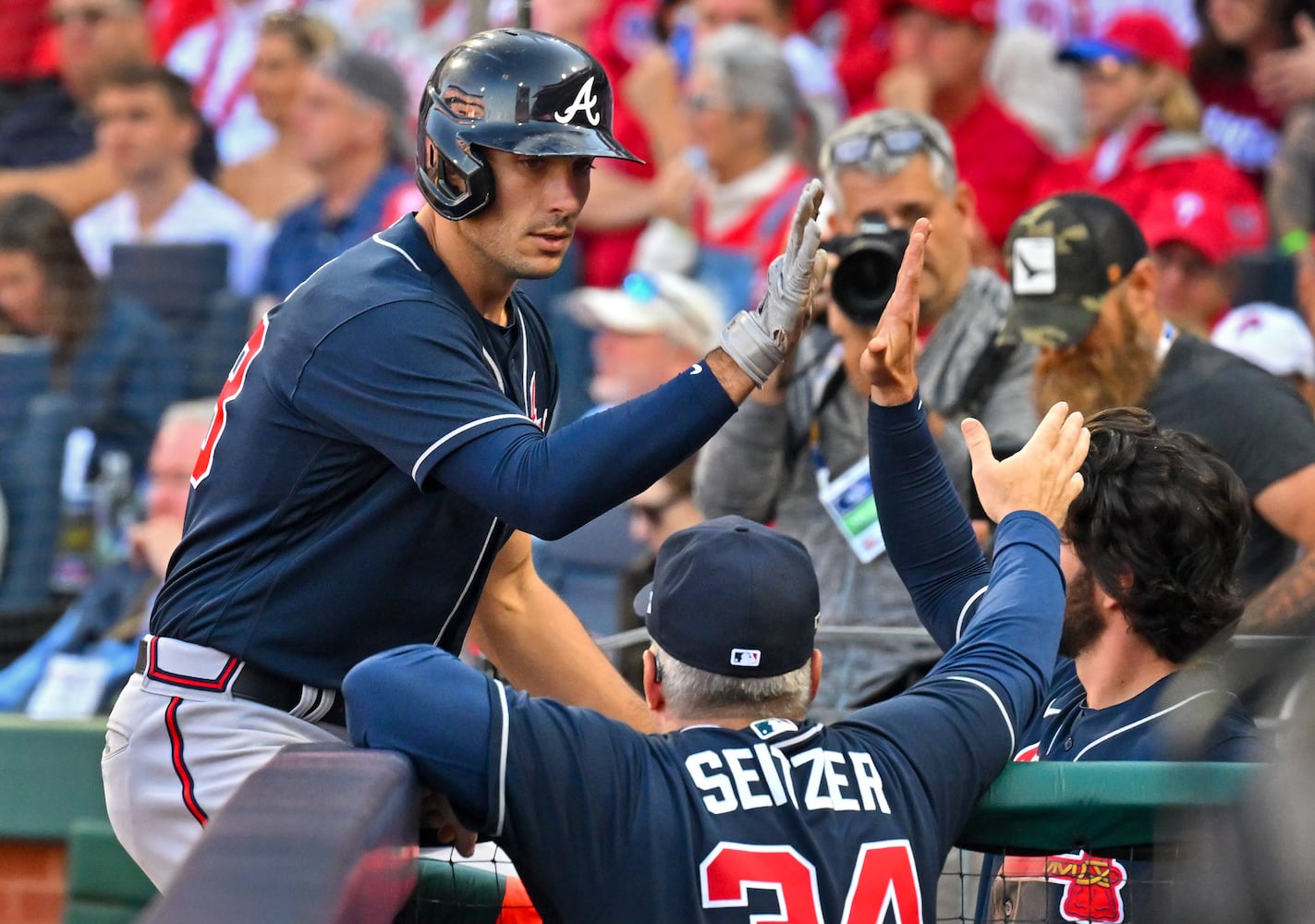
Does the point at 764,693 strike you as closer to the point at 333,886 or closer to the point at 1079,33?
the point at 333,886

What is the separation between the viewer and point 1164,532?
287cm

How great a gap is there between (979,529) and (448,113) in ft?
5.27

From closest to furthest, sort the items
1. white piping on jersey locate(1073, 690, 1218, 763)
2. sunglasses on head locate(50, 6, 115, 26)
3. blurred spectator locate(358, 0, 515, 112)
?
white piping on jersey locate(1073, 690, 1218, 763), blurred spectator locate(358, 0, 515, 112), sunglasses on head locate(50, 6, 115, 26)

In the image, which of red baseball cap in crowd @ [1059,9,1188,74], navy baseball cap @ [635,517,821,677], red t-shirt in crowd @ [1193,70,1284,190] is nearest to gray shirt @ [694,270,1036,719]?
navy baseball cap @ [635,517,821,677]

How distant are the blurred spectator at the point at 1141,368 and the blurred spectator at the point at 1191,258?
1.64 meters

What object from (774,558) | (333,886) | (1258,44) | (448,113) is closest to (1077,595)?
(774,558)

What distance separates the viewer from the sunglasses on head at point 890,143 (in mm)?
4348

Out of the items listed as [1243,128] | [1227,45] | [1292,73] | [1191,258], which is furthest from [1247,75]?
[1191,258]

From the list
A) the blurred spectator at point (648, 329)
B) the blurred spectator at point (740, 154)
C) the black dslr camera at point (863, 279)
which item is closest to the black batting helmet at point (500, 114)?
the black dslr camera at point (863, 279)

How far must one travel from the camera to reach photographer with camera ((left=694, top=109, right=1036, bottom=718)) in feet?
13.4

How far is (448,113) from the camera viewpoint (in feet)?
9.33

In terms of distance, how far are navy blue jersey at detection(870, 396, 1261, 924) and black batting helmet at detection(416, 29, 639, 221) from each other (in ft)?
2.06

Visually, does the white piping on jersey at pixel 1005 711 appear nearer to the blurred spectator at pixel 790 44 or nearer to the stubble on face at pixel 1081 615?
the stubble on face at pixel 1081 615

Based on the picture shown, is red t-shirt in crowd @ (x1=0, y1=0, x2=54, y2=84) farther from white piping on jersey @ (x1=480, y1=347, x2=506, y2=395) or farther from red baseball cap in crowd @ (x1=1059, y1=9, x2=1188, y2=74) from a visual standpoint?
white piping on jersey @ (x1=480, y1=347, x2=506, y2=395)
